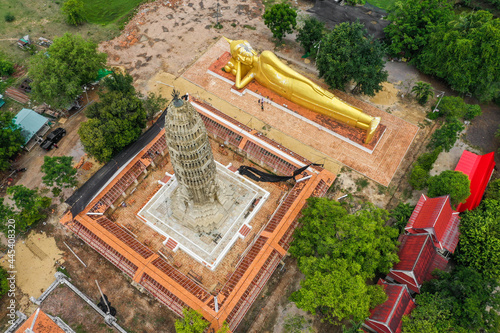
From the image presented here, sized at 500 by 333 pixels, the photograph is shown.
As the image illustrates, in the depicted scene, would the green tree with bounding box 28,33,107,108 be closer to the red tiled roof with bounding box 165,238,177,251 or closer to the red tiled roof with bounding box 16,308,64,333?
the red tiled roof with bounding box 165,238,177,251

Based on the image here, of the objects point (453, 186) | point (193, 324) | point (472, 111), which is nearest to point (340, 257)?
point (193, 324)

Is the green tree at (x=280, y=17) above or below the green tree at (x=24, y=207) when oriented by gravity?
above

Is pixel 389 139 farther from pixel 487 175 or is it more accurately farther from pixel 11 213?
pixel 11 213

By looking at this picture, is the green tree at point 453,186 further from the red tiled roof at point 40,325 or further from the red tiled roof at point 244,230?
the red tiled roof at point 40,325

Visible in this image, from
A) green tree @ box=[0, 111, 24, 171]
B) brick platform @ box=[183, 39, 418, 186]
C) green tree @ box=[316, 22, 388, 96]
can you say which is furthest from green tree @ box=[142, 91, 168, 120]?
green tree @ box=[316, 22, 388, 96]

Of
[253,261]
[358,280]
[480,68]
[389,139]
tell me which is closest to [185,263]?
[253,261]

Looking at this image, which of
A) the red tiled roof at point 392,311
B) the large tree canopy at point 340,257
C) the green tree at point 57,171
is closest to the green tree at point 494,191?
the large tree canopy at point 340,257
